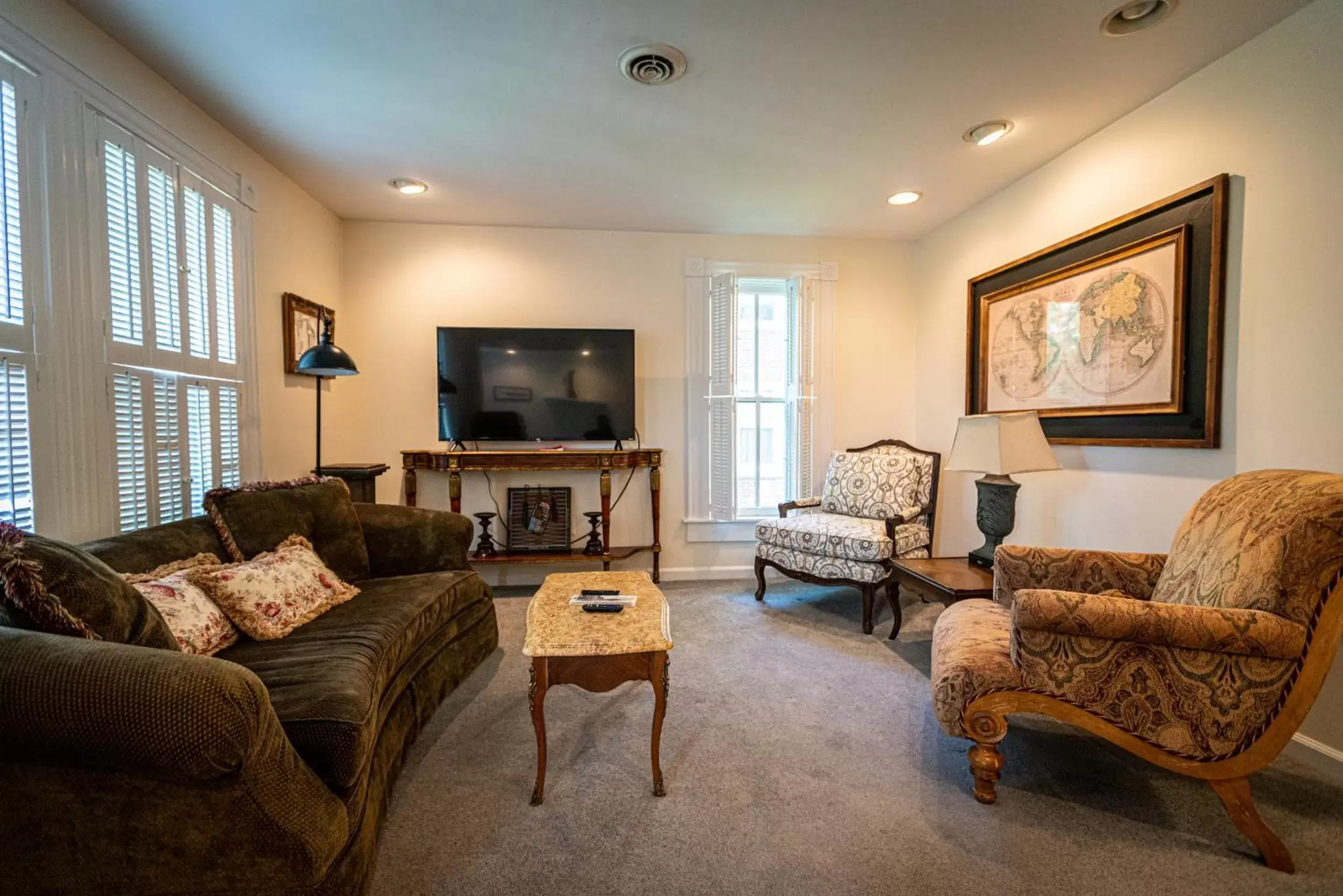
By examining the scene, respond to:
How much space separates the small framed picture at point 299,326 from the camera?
9.41 feet

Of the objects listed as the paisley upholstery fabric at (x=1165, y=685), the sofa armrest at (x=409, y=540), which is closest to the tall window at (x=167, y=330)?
the sofa armrest at (x=409, y=540)

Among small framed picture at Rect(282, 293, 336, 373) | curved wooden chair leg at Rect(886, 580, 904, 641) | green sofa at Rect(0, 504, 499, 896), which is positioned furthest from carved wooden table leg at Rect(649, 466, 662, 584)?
green sofa at Rect(0, 504, 499, 896)

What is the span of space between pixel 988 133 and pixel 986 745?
2.50 meters

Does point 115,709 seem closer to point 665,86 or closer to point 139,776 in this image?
point 139,776

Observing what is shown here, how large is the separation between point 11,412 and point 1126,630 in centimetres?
313

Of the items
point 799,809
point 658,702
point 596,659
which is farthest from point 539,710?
point 799,809

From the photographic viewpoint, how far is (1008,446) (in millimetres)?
2344

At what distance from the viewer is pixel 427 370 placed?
3604 mm

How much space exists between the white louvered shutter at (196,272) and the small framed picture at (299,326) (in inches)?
21.8

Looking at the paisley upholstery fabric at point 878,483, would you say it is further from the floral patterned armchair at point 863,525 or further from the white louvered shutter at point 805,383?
the white louvered shutter at point 805,383

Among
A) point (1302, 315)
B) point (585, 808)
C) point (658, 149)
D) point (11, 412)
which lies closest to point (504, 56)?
point (658, 149)

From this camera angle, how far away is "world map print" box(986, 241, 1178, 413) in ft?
7.25

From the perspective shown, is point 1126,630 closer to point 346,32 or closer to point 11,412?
point 346,32

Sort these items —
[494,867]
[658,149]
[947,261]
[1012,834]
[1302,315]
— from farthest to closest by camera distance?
[947,261]
[658,149]
[1302,315]
[1012,834]
[494,867]
